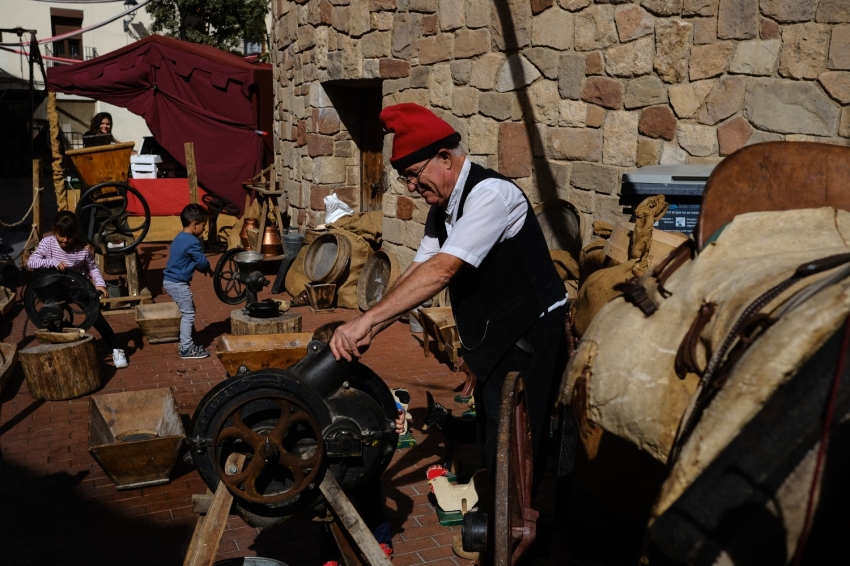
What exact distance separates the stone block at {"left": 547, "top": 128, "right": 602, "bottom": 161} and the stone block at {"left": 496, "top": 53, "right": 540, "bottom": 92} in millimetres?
540

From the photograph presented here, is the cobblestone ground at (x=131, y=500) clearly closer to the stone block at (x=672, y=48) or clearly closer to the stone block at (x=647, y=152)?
the stone block at (x=647, y=152)

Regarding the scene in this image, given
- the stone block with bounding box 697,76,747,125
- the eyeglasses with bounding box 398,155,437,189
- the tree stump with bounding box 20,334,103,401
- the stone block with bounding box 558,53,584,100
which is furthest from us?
the stone block with bounding box 558,53,584,100

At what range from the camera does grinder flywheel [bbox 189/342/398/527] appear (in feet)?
8.42

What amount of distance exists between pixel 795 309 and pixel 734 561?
427 millimetres

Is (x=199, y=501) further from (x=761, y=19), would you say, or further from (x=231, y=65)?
(x=231, y=65)

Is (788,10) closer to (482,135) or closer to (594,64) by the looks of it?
(594,64)

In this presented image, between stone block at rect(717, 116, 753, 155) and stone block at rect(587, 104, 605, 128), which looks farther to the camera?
stone block at rect(587, 104, 605, 128)

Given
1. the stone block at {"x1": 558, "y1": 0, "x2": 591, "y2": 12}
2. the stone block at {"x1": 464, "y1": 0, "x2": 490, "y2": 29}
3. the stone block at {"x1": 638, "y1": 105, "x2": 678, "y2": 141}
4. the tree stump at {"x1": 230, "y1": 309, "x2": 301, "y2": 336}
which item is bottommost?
the tree stump at {"x1": 230, "y1": 309, "x2": 301, "y2": 336}

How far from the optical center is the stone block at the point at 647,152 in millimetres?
5691

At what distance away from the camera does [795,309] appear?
4.36ft

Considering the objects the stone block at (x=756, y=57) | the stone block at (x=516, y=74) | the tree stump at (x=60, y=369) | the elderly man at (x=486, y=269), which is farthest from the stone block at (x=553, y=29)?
the tree stump at (x=60, y=369)

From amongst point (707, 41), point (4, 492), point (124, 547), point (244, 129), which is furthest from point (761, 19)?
point (244, 129)

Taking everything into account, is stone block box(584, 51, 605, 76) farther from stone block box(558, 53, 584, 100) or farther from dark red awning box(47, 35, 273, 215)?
dark red awning box(47, 35, 273, 215)

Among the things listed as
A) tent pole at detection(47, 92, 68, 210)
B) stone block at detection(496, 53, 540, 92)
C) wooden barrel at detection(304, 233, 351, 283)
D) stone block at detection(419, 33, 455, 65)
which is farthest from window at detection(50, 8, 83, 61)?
stone block at detection(496, 53, 540, 92)
